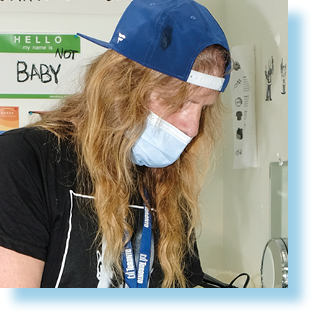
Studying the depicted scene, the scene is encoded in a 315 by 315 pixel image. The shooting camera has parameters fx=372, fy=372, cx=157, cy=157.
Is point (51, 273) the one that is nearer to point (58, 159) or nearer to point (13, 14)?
point (58, 159)

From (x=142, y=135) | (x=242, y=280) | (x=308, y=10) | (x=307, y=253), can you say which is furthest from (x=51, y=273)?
(x=242, y=280)

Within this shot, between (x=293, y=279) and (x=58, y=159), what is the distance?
0.40 m

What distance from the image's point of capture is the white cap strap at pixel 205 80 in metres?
0.63

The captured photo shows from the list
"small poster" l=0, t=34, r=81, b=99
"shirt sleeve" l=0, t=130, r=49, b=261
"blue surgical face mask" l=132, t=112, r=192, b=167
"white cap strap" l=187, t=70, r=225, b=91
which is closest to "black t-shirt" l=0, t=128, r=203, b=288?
"shirt sleeve" l=0, t=130, r=49, b=261

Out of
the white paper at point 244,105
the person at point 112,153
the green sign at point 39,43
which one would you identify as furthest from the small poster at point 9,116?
the white paper at point 244,105

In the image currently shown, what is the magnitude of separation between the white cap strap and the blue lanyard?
→ 0.90ft

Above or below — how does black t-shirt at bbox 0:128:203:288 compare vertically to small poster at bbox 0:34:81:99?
below

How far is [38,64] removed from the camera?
107 centimetres

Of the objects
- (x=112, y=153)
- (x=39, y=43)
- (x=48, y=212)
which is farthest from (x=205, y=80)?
(x=39, y=43)

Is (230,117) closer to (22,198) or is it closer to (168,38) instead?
(168,38)

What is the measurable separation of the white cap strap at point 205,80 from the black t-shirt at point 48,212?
246mm

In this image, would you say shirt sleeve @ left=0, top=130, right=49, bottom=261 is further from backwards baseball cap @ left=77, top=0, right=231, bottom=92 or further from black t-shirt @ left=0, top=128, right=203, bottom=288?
Result: backwards baseball cap @ left=77, top=0, right=231, bottom=92

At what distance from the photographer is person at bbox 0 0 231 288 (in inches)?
22.2

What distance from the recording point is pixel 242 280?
1.07 m
